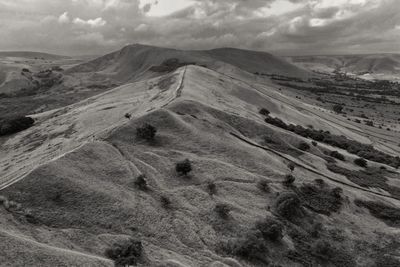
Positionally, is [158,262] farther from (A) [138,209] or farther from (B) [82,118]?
(B) [82,118]

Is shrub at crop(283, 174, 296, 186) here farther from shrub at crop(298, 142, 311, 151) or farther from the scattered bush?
shrub at crop(298, 142, 311, 151)

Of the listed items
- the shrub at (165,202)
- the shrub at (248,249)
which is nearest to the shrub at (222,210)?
the shrub at (248,249)

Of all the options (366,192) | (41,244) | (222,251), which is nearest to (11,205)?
(41,244)

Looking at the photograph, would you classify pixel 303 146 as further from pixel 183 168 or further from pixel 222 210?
pixel 222 210

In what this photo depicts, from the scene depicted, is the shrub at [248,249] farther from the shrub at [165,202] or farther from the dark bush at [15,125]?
the dark bush at [15,125]

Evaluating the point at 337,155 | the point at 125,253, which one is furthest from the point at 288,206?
the point at 337,155

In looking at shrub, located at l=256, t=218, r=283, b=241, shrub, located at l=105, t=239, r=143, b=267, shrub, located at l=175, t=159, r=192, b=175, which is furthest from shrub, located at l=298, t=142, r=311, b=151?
shrub, located at l=105, t=239, r=143, b=267
